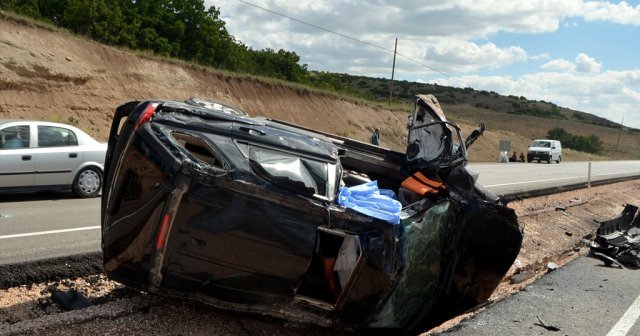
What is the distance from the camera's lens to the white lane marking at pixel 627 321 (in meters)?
5.23

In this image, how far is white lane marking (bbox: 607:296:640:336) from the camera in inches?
206

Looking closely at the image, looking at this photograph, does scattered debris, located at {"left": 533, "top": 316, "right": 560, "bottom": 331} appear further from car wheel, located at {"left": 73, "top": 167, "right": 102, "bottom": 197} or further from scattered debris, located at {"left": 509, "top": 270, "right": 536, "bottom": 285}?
car wheel, located at {"left": 73, "top": 167, "right": 102, "bottom": 197}

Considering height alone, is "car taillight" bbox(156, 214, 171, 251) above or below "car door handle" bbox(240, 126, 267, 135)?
below

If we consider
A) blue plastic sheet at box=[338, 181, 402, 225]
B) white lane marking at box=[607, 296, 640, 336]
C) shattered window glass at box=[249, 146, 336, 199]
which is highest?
shattered window glass at box=[249, 146, 336, 199]

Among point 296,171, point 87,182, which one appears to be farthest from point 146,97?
point 296,171

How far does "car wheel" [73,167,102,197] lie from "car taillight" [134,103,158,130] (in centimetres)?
728

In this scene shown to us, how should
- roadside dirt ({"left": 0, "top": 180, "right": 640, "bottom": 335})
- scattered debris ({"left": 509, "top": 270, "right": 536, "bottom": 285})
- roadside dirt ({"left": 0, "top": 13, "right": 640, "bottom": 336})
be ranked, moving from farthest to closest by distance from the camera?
scattered debris ({"left": 509, "top": 270, "right": 536, "bottom": 285})
roadside dirt ({"left": 0, "top": 13, "right": 640, "bottom": 336})
roadside dirt ({"left": 0, "top": 180, "right": 640, "bottom": 335})

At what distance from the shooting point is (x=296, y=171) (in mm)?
4137

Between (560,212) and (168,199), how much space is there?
11592 mm

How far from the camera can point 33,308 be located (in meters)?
4.92

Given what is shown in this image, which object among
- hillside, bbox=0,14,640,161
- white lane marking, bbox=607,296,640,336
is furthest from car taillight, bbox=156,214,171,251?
hillside, bbox=0,14,640,161

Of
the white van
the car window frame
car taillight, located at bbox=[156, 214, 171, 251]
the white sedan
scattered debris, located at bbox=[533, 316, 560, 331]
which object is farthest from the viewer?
the white van

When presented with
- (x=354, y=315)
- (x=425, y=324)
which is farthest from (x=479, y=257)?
(x=354, y=315)

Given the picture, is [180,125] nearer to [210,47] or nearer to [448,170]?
[448,170]
